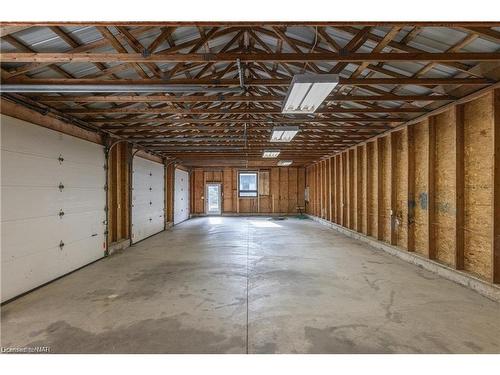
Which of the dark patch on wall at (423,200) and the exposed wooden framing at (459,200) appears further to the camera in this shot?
the dark patch on wall at (423,200)

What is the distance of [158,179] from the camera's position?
10.5 metres

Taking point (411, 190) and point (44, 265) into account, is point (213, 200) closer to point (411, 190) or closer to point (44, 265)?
point (411, 190)

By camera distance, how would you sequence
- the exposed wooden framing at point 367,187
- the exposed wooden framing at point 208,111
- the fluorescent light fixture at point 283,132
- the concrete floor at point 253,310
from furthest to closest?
the exposed wooden framing at point 367,187
the fluorescent light fixture at point 283,132
the exposed wooden framing at point 208,111
the concrete floor at point 253,310

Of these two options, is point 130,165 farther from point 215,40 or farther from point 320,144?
point 320,144

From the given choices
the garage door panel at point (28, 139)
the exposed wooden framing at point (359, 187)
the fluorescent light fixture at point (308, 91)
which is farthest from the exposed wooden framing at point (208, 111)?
the exposed wooden framing at point (359, 187)

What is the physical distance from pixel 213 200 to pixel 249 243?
389 inches

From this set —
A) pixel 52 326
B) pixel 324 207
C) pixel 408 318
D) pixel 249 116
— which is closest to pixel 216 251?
pixel 249 116

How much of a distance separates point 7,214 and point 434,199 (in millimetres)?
7076

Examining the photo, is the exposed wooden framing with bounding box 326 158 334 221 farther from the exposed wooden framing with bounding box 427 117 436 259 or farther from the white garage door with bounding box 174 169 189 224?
the white garage door with bounding box 174 169 189 224

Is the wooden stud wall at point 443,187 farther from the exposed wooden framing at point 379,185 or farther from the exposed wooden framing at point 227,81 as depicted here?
Answer: the exposed wooden framing at point 227,81

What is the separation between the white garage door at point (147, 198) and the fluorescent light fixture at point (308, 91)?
5.86 metres

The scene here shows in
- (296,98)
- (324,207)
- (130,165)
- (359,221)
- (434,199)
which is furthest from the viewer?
(324,207)

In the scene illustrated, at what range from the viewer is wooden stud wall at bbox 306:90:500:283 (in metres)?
4.11

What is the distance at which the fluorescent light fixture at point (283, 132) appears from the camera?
6000mm
